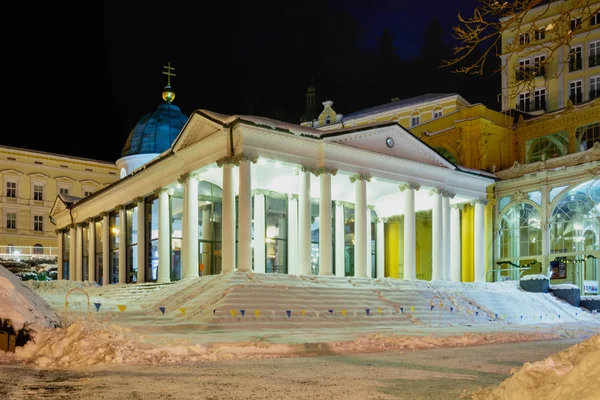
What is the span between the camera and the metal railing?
61.5 metres

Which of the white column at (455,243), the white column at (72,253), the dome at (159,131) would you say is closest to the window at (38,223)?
the white column at (72,253)

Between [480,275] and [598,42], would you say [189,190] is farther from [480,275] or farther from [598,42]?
[598,42]

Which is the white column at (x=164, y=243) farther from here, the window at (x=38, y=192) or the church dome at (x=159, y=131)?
the window at (x=38, y=192)

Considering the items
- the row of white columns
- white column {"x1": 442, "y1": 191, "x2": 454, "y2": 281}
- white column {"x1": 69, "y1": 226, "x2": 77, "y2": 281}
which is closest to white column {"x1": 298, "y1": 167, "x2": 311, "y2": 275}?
the row of white columns

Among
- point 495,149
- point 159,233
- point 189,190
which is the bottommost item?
point 159,233

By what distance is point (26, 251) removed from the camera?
64.2 meters

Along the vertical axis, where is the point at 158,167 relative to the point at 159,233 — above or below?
above

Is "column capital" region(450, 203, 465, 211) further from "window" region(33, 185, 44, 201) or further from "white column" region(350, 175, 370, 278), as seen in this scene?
"window" region(33, 185, 44, 201)

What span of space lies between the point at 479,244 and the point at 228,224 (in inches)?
696

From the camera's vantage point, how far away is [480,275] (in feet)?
131

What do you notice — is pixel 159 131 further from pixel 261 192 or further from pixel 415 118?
pixel 415 118

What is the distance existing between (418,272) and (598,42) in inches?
1076

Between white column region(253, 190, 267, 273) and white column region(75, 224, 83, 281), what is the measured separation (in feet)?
65.3

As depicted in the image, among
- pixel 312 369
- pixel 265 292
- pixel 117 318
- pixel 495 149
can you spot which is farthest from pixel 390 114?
pixel 312 369
